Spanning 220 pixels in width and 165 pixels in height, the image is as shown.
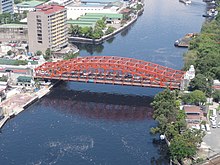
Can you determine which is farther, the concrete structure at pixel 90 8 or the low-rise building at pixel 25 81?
the concrete structure at pixel 90 8

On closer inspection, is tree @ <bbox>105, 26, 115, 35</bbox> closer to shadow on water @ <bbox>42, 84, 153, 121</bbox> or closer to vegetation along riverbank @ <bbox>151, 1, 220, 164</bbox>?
vegetation along riverbank @ <bbox>151, 1, 220, 164</bbox>

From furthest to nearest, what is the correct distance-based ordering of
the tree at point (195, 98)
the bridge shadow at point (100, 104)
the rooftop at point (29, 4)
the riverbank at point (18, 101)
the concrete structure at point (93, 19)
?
the rooftop at point (29, 4) → the concrete structure at point (93, 19) → the bridge shadow at point (100, 104) → the riverbank at point (18, 101) → the tree at point (195, 98)

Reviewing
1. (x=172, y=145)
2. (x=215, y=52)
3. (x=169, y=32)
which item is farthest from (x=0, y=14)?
(x=172, y=145)

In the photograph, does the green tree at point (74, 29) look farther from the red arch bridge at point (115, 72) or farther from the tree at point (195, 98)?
the tree at point (195, 98)

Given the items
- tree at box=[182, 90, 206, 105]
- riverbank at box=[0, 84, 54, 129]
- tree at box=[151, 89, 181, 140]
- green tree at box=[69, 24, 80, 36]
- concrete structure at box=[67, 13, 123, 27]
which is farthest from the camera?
concrete structure at box=[67, 13, 123, 27]

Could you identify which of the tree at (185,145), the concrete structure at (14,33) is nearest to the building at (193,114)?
the tree at (185,145)

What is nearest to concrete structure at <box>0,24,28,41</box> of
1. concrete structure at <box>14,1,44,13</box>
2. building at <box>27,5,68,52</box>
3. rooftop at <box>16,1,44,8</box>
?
building at <box>27,5,68,52</box>
